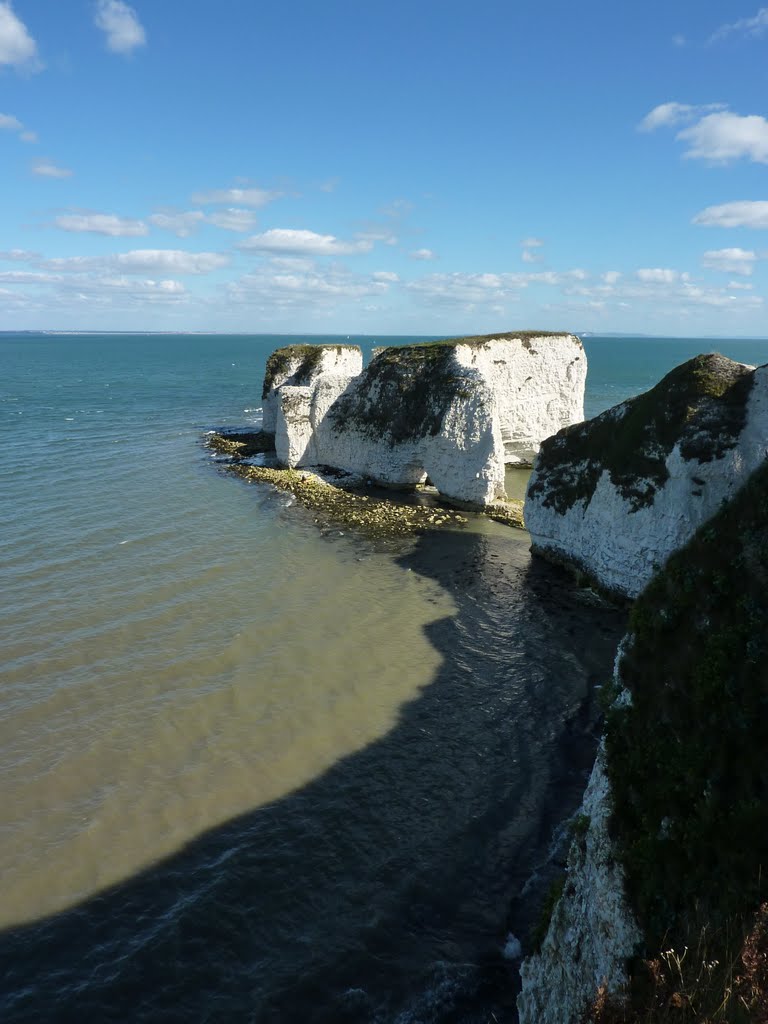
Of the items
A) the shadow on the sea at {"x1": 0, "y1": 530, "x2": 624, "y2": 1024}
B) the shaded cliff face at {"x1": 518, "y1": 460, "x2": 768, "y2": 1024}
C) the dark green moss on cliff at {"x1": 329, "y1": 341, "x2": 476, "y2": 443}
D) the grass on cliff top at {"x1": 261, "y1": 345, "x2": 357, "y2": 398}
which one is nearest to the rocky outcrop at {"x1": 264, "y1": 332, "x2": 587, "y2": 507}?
the dark green moss on cliff at {"x1": 329, "y1": 341, "x2": 476, "y2": 443}

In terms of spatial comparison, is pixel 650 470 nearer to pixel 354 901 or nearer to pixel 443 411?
pixel 443 411

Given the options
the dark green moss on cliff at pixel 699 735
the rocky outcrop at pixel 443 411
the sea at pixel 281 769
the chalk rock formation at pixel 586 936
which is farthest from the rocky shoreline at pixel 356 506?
the chalk rock formation at pixel 586 936

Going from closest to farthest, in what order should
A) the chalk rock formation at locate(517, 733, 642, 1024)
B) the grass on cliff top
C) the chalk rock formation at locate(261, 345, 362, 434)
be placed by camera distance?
the chalk rock formation at locate(517, 733, 642, 1024)
the chalk rock formation at locate(261, 345, 362, 434)
the grass on cliff top

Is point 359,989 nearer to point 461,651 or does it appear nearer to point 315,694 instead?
point 315,694

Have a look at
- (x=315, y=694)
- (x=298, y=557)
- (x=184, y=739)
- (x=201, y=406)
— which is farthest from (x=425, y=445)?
(x=201, y=406)

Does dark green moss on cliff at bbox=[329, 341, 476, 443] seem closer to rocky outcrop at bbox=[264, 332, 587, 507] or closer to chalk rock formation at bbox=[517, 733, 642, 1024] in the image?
rocky outcrop at bbox=[264, 332, 587, 507]

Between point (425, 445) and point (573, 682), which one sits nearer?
point (573, 682)
